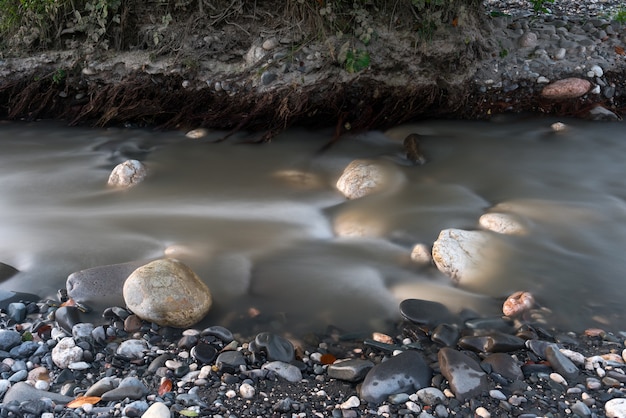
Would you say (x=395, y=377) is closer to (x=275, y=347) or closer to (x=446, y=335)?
(x=446, y=335)

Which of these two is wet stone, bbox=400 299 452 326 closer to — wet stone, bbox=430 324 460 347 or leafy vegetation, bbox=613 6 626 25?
wet stone, bbox=430 324 460 347

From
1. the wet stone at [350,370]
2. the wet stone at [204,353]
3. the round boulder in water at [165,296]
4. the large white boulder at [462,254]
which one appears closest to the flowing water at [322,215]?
the large white boulder at [462,254]

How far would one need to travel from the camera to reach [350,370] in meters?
3.03

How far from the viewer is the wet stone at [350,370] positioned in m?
3.02

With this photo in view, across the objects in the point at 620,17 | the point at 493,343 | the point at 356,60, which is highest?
the point at 620,17

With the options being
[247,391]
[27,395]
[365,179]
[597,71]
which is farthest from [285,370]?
[597,71]

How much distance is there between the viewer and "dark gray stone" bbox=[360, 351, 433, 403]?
290 cm

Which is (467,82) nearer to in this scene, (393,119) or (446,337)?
(393,119)

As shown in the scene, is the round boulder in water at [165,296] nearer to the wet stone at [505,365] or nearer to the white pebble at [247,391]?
the white pebble at [247,391]

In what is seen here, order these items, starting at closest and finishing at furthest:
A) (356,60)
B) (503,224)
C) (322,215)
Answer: (503,224)
(322,215)
(356,60)

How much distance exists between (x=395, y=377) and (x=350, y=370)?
0.23 meters

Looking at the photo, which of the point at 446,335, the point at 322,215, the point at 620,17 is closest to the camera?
the point at 446,335

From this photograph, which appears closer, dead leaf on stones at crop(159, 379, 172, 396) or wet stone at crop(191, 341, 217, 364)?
dead leaf on stones at crop(159, 379, 172, 396)

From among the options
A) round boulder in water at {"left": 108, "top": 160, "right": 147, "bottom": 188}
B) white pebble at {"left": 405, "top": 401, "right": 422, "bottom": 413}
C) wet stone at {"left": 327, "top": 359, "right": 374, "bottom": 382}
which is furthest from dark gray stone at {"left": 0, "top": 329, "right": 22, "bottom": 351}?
round boulder in water at {"left": 108, "top": 160, "right": 147, "bottom": 188}
